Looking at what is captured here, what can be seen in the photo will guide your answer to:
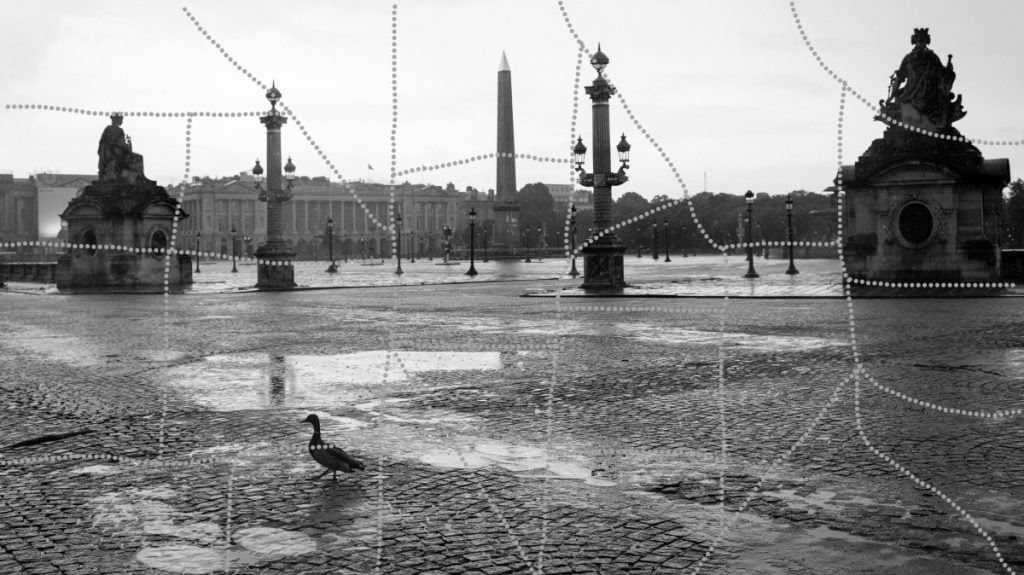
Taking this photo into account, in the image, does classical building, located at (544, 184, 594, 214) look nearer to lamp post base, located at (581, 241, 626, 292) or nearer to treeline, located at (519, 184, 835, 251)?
treeline, located at (519, 184, 835, 251)

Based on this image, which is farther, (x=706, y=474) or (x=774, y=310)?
(x=774, y=310)

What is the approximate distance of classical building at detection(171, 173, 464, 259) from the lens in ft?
366

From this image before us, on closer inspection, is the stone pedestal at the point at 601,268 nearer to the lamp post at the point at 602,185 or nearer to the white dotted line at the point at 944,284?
the lamp post at the point at 602,185

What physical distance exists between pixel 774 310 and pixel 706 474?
1566 centimetres

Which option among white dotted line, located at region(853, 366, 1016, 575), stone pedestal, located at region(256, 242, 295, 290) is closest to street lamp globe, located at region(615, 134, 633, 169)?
stone pedestal, located at region(256, 242, 295, 290)

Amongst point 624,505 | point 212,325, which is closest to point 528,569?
point 624,505

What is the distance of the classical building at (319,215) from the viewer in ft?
366

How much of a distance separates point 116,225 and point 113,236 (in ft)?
1.36

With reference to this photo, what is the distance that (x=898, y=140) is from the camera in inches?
1104

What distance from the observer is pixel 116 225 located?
3700cm

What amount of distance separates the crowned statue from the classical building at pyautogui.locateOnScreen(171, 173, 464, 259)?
2897 inches

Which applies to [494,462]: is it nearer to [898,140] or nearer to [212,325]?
[212,325]

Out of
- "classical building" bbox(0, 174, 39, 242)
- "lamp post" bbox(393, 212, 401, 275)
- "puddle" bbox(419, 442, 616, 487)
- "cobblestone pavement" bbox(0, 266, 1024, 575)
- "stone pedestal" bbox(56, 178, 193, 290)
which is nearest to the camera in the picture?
"cobblestone pavement" bbox(0, 266, 1024, 575)

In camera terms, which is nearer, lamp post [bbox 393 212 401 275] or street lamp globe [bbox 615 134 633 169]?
lamp post [bbox 393 212 401 275]
